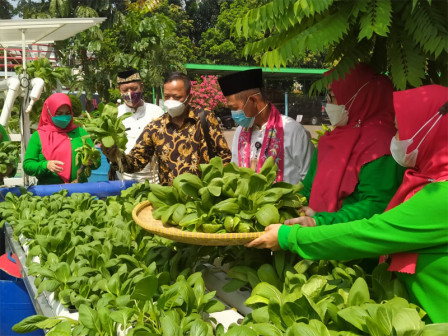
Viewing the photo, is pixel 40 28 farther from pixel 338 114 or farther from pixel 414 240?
pixel 414 240

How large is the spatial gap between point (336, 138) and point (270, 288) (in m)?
0.82

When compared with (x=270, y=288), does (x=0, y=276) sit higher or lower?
lower

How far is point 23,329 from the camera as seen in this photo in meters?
1.92

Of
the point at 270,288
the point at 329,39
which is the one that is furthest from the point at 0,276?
the point at 329,39

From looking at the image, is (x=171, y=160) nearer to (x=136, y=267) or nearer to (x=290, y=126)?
(x=290, y=126)

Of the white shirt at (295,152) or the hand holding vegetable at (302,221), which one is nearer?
the hand holding vegetable at (302,221)

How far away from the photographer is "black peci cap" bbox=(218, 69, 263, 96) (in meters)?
3.06

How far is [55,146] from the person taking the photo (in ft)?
15.7

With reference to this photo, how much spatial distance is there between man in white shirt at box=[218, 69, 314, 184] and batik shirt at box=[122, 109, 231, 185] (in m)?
0.50

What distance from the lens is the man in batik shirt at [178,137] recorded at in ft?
11.5

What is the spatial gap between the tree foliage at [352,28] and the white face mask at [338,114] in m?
0.19

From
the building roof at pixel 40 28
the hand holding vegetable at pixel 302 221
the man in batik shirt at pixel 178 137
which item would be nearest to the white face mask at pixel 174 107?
the man in batik shirt at pixel 178 137

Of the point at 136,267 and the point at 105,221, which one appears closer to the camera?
the point at 136,267

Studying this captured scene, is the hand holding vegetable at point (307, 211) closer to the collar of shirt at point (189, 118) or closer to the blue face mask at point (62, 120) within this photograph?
the collar of shirt at point (189, 118)
